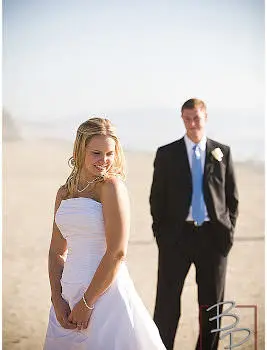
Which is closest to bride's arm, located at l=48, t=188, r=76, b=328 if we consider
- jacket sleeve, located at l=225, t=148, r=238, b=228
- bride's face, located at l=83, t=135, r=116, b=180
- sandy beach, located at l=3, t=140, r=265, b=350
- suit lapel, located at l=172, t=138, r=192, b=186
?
bride's face, located at l=83, t=135, r=116, b=180

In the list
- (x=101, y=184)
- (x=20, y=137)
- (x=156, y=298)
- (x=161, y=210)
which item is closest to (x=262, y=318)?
(x=156, y=298)

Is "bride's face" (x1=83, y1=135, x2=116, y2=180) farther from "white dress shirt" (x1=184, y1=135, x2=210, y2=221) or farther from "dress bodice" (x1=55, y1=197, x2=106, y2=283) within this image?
"white dress shirt" (x1=184, y1=135, x2=210, y2=221)

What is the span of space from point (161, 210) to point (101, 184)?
817 mm

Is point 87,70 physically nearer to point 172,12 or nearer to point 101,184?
point 172,12

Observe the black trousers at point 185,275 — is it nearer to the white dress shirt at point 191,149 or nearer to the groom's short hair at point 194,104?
the white dress shirt at point 191,149

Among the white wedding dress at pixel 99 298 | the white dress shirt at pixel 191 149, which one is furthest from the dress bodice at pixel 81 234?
the white dress shirt at pixel 191 149

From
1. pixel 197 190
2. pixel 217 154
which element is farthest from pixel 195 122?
pixel 197 190

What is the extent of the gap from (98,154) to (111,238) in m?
0.43

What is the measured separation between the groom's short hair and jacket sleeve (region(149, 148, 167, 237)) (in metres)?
0.30

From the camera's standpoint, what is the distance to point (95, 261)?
302 centimetres

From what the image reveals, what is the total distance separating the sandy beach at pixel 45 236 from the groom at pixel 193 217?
0.05 metres

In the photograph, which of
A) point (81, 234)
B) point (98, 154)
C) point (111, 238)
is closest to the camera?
point (111, 238)

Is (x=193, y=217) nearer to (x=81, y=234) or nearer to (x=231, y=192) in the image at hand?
(x=231, y=192)

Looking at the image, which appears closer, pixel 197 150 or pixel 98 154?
pixel 98 154
